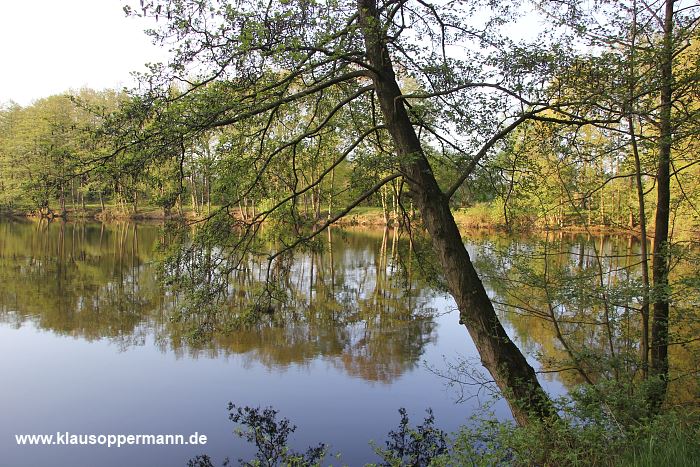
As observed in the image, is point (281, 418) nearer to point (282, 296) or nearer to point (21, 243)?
point (282, 296)

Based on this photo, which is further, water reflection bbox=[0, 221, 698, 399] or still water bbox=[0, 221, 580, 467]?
still water bbox=[0, 221, 580, 467]

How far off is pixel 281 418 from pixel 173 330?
489 centimetres

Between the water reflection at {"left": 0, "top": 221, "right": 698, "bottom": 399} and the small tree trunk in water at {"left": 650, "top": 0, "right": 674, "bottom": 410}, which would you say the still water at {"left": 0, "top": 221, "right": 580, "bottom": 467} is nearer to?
the water reflection at {"left": 0, "top": 221, "right": 698, "bottom": 399}

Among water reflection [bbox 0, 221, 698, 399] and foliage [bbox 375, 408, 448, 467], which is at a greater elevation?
water reflection [bbox 0, 221, 698, 399]

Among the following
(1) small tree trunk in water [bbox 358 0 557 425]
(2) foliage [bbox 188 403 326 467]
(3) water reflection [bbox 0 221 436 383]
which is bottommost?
(2) foliage [bbox 188 403 326 467]

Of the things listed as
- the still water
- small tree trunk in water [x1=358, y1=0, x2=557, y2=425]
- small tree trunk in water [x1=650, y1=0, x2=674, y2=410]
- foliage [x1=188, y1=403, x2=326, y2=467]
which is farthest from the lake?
small tree trunk in water [x1=358, y1=0, x2=557, y2=425]

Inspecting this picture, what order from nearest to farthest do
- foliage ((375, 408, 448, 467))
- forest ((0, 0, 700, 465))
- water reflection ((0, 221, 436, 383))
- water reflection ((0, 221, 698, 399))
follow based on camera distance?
forest ((0, 0, 700, 465)) → water reflection ((0, 221, 698, 399)) → foliage ((375, 408, 448, 467)) → water reflection ((0, 221, 436, 383))

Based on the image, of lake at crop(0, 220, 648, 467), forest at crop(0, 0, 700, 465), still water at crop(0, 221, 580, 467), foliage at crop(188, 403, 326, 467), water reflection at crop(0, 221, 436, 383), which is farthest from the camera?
water reflection at crop(0, 221, 436, 383)

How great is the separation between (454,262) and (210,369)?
19.4 ft

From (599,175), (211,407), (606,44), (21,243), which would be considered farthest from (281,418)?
(21,243)

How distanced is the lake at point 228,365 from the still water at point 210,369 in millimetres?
27

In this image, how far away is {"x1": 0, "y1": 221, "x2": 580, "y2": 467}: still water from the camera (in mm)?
6832

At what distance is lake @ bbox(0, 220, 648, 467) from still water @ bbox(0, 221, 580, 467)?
3 cm

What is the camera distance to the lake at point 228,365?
6684mm
